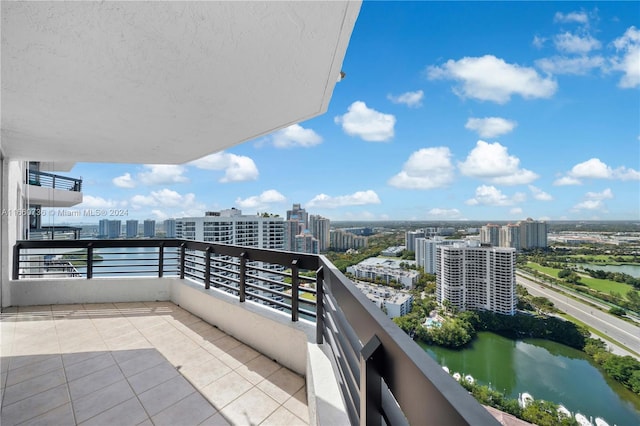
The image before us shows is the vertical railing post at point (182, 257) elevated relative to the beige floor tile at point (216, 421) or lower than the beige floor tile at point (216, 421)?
elevated

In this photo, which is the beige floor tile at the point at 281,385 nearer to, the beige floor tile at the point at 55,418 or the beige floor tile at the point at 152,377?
the beige floor tile at the point at 152,377

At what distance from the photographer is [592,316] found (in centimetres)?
515

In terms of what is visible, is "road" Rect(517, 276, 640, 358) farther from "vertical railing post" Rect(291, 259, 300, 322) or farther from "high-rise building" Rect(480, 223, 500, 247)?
"vertical railing post" Rect(291, 259, 300, 322)

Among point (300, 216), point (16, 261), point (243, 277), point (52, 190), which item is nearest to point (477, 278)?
point (243, 277)

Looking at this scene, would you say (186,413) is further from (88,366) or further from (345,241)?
(345,241)

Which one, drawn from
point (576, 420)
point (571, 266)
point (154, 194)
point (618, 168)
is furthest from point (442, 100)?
point (154, 194)

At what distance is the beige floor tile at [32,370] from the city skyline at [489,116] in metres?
2.99

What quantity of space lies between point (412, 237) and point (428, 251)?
2.76ft

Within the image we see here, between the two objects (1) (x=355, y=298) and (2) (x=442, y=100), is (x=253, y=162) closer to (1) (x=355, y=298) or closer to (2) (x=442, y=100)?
(2) (x=442, y=100)

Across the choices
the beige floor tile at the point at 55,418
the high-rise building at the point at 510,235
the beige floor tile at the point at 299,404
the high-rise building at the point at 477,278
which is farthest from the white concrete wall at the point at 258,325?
the high-rise building at the point at 510,235

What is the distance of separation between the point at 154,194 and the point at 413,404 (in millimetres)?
24644

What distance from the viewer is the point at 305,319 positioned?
2.40 m

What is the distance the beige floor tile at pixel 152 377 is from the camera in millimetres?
2111

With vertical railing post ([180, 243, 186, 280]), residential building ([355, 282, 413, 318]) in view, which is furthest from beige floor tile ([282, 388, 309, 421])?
vertical railing post ([180, 243, 186, 280])
